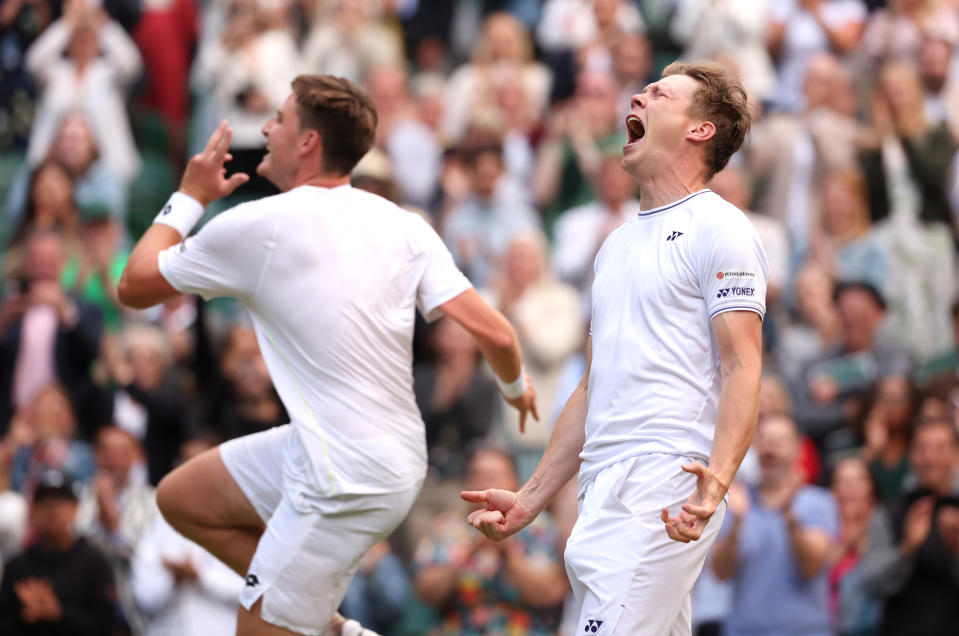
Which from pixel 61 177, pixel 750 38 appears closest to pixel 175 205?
pixel 61 177

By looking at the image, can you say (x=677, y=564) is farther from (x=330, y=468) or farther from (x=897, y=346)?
(x=897, y=346)

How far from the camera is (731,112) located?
17.1 feet

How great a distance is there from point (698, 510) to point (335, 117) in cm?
225

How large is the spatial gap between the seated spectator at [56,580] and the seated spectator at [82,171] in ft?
13.1

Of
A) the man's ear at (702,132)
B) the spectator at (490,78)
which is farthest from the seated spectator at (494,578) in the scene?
the spectator at (490,78)

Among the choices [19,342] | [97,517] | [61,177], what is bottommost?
[97,517]

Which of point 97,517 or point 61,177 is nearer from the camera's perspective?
point 97,517

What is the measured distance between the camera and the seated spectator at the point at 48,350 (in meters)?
11.1

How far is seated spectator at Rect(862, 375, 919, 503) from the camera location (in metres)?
9.43

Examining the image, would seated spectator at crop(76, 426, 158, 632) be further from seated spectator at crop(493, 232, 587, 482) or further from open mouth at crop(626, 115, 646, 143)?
open mouth at crop(626, 115, 646, 143)

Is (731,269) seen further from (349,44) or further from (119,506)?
(349,44)

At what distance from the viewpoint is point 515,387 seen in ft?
20.3

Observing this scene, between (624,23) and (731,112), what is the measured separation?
8.98 m

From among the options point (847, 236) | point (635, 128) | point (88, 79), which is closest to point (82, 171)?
point (88, 79)
